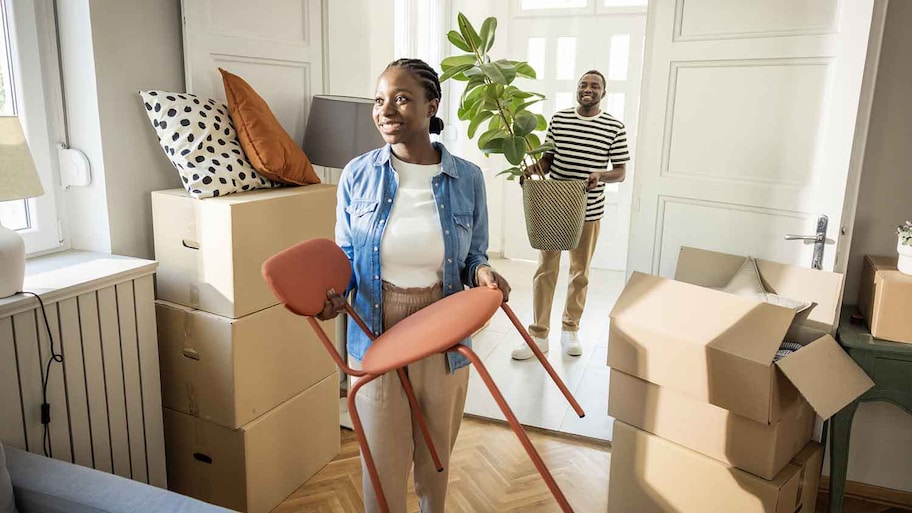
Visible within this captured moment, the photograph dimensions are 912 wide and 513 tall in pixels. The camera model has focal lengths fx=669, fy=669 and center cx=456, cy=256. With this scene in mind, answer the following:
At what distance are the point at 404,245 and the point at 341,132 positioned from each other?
4.12 ft

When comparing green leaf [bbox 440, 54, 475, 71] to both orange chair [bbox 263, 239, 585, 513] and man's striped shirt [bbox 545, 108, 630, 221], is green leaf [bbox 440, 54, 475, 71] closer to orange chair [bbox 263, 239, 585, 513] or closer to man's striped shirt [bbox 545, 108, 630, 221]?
orange chair [bbox 263, 239, 585, 513]

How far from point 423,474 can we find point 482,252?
0.63 metres

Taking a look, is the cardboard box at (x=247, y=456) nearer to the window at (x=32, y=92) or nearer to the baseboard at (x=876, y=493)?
the window at (x=32, y=92)

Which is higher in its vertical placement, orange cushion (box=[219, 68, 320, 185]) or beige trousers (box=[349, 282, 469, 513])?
orange cushion (box=[219, 68, 320, 185])

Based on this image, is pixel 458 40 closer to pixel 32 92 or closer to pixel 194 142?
pixel 194 142

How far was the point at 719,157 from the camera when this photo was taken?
8.50 ft

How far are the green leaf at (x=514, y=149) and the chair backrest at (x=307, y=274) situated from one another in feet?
2.92

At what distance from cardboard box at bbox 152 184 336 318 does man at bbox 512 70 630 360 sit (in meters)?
1.75

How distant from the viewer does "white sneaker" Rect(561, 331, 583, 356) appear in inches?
161

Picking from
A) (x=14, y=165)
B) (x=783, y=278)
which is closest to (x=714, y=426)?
(x=783, y=278)

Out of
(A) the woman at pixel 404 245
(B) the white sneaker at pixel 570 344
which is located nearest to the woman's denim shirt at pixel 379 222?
(A) the woman at pixel 404 245

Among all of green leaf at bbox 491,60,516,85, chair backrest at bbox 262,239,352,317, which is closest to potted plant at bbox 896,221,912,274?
green leaf at bbox 491,60,516,85

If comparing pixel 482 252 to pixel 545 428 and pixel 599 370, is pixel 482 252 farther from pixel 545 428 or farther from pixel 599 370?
pixel 599 370

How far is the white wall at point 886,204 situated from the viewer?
2400mm
